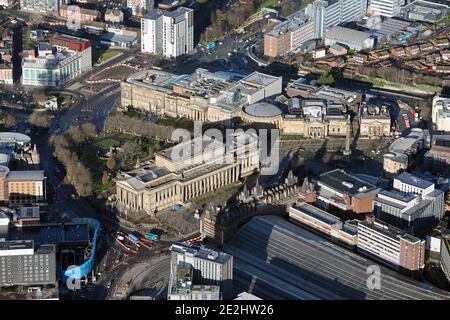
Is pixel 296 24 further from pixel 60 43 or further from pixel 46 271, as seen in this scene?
pixel 46 271

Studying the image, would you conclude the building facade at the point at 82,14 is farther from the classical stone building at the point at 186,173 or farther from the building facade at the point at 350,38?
the classical stone building at the point at 186,173

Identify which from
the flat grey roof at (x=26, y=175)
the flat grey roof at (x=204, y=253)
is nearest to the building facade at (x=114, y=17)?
the flat grey roof at (x=26, y=175)

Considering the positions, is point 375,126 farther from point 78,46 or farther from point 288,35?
point 78,46

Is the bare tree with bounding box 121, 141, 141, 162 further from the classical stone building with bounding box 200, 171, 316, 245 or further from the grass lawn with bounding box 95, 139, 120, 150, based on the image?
the classical stone building with bounding box 200, 171, 316, 245

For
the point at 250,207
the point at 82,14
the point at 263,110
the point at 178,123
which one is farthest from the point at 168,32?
the point at 250,207

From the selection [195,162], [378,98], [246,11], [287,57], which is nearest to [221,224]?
[195,162]
